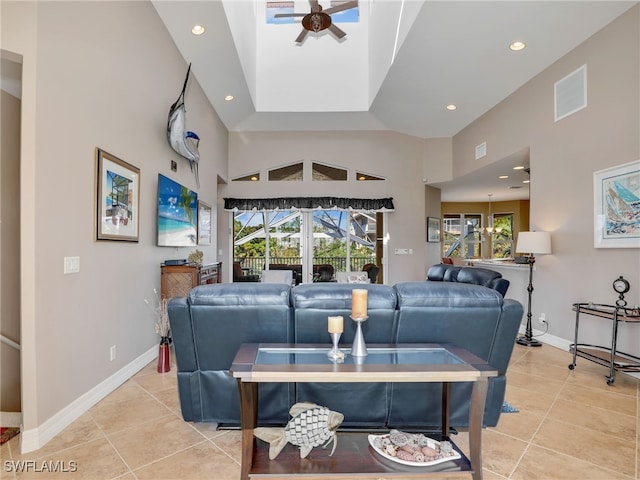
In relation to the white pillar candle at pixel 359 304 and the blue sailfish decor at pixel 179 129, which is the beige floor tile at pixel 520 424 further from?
the blue sailfish decor at pixel 179 129

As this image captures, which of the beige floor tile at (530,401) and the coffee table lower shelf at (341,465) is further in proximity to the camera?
the beige floor tile at (530,401)

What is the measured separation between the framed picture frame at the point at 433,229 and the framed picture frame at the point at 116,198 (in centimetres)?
604

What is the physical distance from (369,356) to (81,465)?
1659mm

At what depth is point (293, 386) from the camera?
2.06 metres

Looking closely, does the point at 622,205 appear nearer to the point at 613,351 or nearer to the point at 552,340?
the point at 613,351

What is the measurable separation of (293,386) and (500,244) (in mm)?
10661

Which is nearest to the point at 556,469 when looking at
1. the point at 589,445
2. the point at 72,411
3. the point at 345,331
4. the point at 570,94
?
the point at 589,445

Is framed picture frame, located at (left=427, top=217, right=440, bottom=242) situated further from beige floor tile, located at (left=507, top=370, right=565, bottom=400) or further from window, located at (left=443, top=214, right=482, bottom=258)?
beige floor tile, located at (left=507, top=370, right=565, bottom=400)

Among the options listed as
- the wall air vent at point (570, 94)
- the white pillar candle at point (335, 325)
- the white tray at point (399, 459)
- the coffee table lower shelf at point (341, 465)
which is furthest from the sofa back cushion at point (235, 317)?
the wall air vent at point (570, 94)

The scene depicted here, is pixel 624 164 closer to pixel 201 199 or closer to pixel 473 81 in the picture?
pixel 473 81

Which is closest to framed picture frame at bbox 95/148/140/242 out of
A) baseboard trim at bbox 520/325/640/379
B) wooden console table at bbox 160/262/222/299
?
wooden console table at bbox 160/262/222/299

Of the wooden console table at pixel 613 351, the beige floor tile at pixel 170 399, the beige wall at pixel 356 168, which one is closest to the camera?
the beige floor tile at pixel 170 399

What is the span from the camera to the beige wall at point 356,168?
7.53 meters

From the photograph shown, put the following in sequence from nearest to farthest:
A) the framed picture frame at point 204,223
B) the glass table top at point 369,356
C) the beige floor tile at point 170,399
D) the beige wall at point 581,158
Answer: the glass table top at point 369,356 → the beige floor tile at point 170,399 → the beige wall at point 581,158 → the framed picture frame at point 204,223
